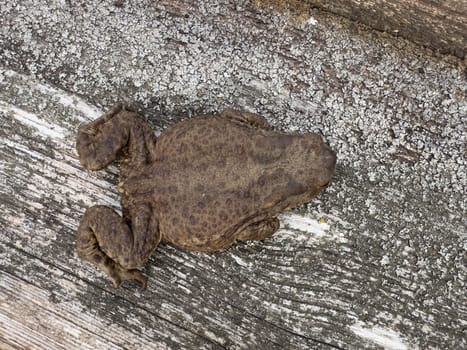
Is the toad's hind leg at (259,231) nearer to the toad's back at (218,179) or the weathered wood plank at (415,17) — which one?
the toad's back at (218,179)

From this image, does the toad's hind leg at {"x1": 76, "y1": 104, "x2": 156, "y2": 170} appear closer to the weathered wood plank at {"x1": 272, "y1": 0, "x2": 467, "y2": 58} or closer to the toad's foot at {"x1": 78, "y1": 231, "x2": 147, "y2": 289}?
the toad's foot at {"x1": 78, "y1": 231, "x2": 147, "y2": 289}

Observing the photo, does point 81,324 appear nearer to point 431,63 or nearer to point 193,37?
point 193,37

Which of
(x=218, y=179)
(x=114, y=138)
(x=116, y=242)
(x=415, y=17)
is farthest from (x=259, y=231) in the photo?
(x=415, y=17)

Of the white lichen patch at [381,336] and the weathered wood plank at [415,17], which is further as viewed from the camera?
the weathered wood plank at [415,17]

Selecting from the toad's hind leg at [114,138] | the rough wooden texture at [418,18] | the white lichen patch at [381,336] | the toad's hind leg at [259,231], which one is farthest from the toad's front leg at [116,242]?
the rough wooden texture at [418,18]

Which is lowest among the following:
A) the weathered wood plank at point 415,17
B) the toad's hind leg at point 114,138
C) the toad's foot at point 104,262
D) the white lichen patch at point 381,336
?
the toad's foot at point 104,262

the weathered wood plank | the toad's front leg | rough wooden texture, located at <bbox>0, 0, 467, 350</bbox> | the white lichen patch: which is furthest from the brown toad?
the weathered wood plank
